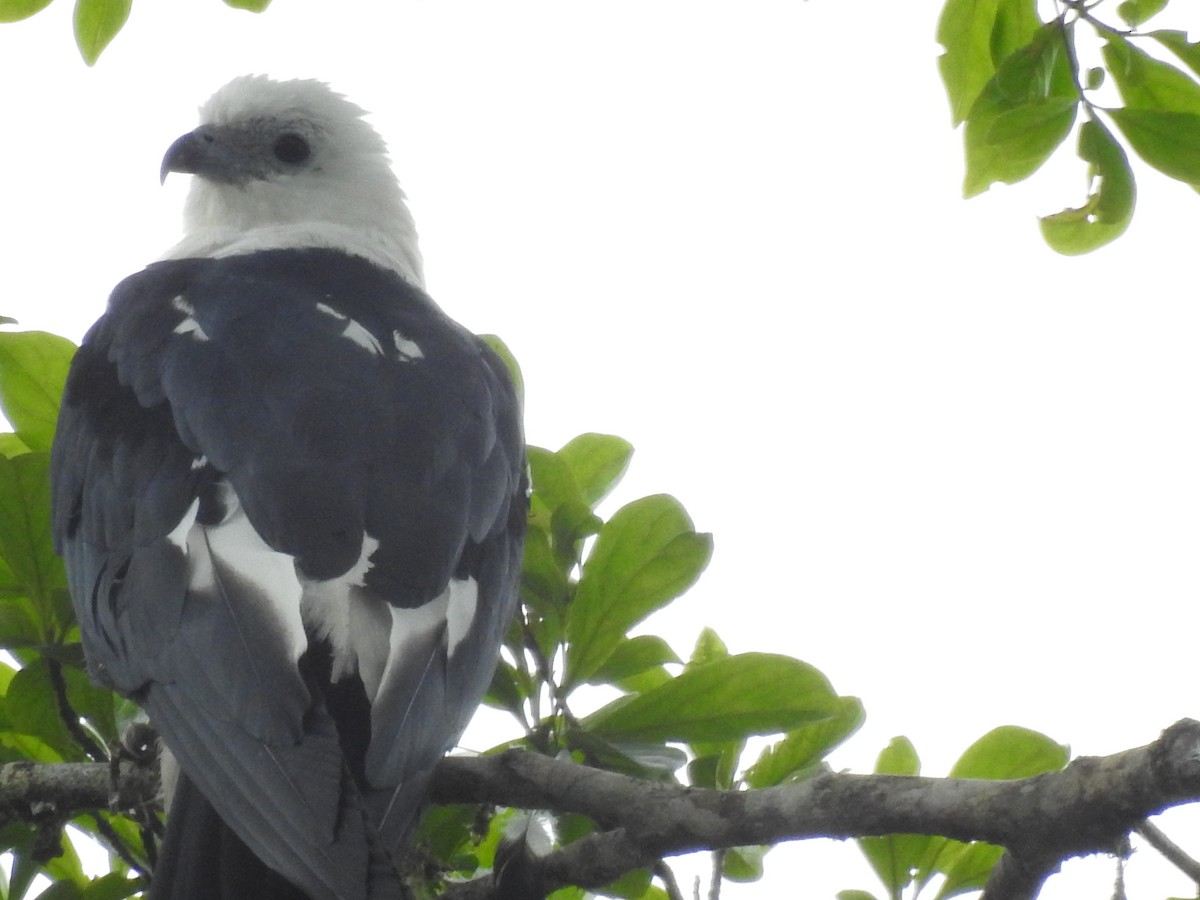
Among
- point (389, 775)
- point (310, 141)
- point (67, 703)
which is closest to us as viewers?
point (389, 775)

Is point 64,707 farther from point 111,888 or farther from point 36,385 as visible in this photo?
point 36,385

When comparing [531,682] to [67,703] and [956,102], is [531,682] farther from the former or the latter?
[956,102]

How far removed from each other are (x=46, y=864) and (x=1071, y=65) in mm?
2845

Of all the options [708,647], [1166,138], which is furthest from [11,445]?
[1166,138]

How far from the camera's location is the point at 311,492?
3.24m

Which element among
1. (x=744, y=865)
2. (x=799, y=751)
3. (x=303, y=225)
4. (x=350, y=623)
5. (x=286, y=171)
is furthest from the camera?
(x=286, y=171)

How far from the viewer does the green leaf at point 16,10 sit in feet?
11.6

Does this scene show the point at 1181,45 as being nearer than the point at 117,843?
Yes

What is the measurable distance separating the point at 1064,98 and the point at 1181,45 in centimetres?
30

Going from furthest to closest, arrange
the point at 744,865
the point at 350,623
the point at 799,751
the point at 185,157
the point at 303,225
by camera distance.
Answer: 1. the point at 185,157
2. the point at 303,225
3. the point at 744,865
4. the point at 799,751
5. the point at 350,623

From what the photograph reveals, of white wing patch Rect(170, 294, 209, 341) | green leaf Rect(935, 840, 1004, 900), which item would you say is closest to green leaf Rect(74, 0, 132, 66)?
white wing patch Rect(170, 294, 209, 341)

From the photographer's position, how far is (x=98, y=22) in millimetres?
3576

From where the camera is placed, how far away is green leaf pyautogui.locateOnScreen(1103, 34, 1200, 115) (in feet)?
10.9

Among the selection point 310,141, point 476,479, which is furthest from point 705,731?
point 310,141
